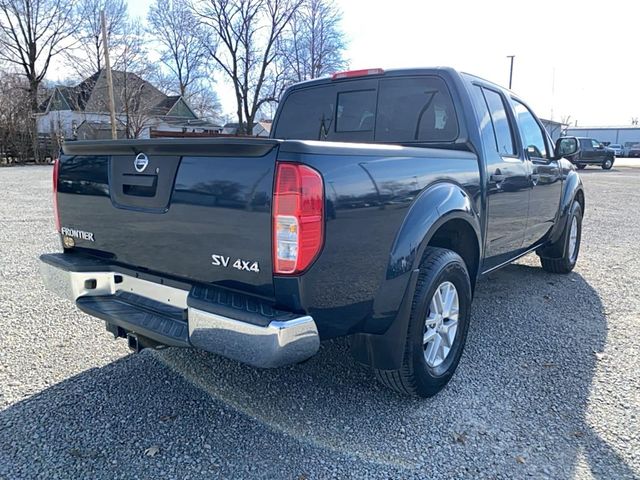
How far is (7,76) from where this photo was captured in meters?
35.5

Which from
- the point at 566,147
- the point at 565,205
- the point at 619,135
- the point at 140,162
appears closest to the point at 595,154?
the point at 565,205

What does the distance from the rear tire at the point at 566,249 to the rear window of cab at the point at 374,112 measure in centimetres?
269

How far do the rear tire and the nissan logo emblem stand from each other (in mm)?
4584

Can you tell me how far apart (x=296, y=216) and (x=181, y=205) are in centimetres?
64

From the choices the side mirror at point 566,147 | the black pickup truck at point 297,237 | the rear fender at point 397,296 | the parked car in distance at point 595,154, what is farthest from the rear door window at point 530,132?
the parked car in distance at point 595,154

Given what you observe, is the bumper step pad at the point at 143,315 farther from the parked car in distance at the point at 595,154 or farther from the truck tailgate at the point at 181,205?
the parked car in distance at the point at 595,154

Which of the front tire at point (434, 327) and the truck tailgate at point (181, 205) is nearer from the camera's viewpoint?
the truck tailgate at point (181, 205)

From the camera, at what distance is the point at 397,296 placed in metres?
2.46

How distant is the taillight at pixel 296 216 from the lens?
195cm

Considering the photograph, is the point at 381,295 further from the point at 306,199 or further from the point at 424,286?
the point at 306,199

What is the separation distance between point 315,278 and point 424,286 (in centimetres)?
82

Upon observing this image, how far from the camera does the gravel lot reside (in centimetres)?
226

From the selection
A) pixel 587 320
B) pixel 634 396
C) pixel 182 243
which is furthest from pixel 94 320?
pixel 587 320

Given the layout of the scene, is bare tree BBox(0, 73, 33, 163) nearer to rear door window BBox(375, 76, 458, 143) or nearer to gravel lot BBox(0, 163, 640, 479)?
gravel lot BBox(0, 163, 640, 479)
